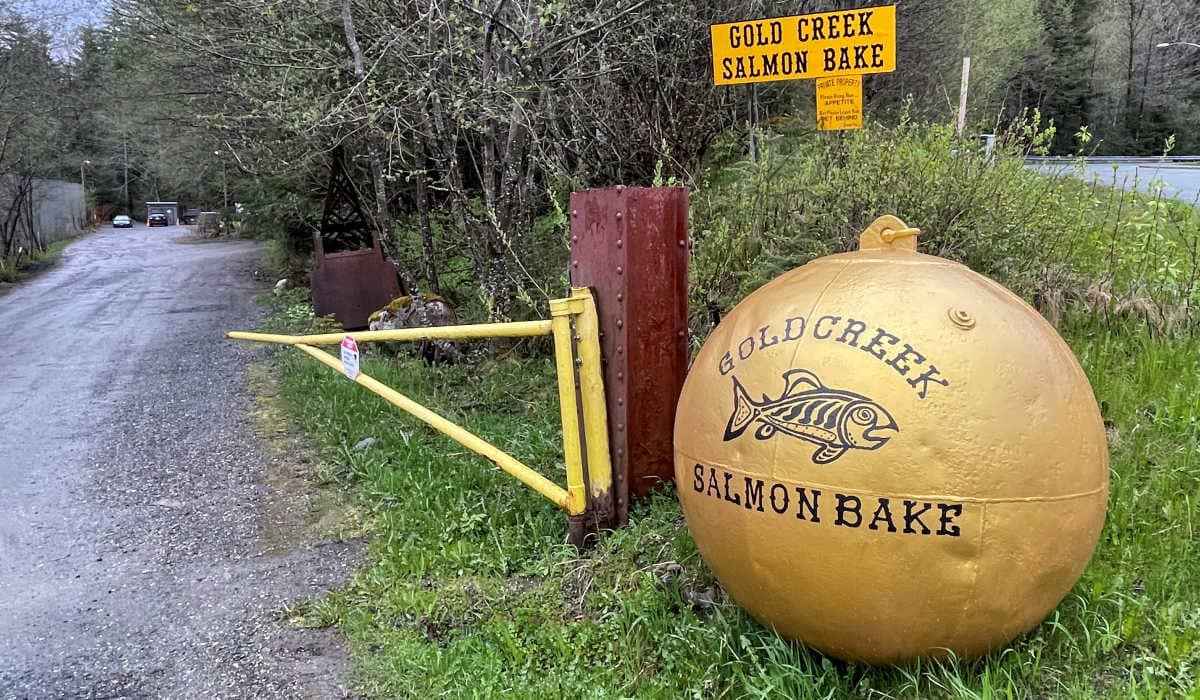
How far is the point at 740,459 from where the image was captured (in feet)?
8.27

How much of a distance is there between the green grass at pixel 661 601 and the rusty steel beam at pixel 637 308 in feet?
0.99

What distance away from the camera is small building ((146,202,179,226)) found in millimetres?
62406

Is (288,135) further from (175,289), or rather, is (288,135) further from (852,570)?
(852,570)

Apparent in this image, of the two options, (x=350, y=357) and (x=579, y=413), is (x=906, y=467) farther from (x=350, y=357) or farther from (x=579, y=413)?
(x=350, y=357)

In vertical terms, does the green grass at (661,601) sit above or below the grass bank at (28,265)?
below

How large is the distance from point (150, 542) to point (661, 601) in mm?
3015

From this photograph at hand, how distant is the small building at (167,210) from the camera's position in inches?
2457

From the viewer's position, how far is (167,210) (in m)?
63.7

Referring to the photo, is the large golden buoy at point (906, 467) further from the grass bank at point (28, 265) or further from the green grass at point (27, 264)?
the green grass at point (27, 264)

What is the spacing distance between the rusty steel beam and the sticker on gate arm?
1551mm

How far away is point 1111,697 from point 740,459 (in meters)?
1.24

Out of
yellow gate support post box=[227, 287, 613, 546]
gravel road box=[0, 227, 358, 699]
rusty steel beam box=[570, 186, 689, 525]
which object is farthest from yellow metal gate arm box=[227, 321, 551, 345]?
gravel road box=[0, 227, 358, 699]

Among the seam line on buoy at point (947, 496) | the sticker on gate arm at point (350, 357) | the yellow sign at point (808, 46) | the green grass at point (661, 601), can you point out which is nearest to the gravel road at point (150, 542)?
the green grass at point (661, 601)

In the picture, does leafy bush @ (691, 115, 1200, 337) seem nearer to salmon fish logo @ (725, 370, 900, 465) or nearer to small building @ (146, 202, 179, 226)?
salmon fish logo @ (725, 370, 900, 465)
